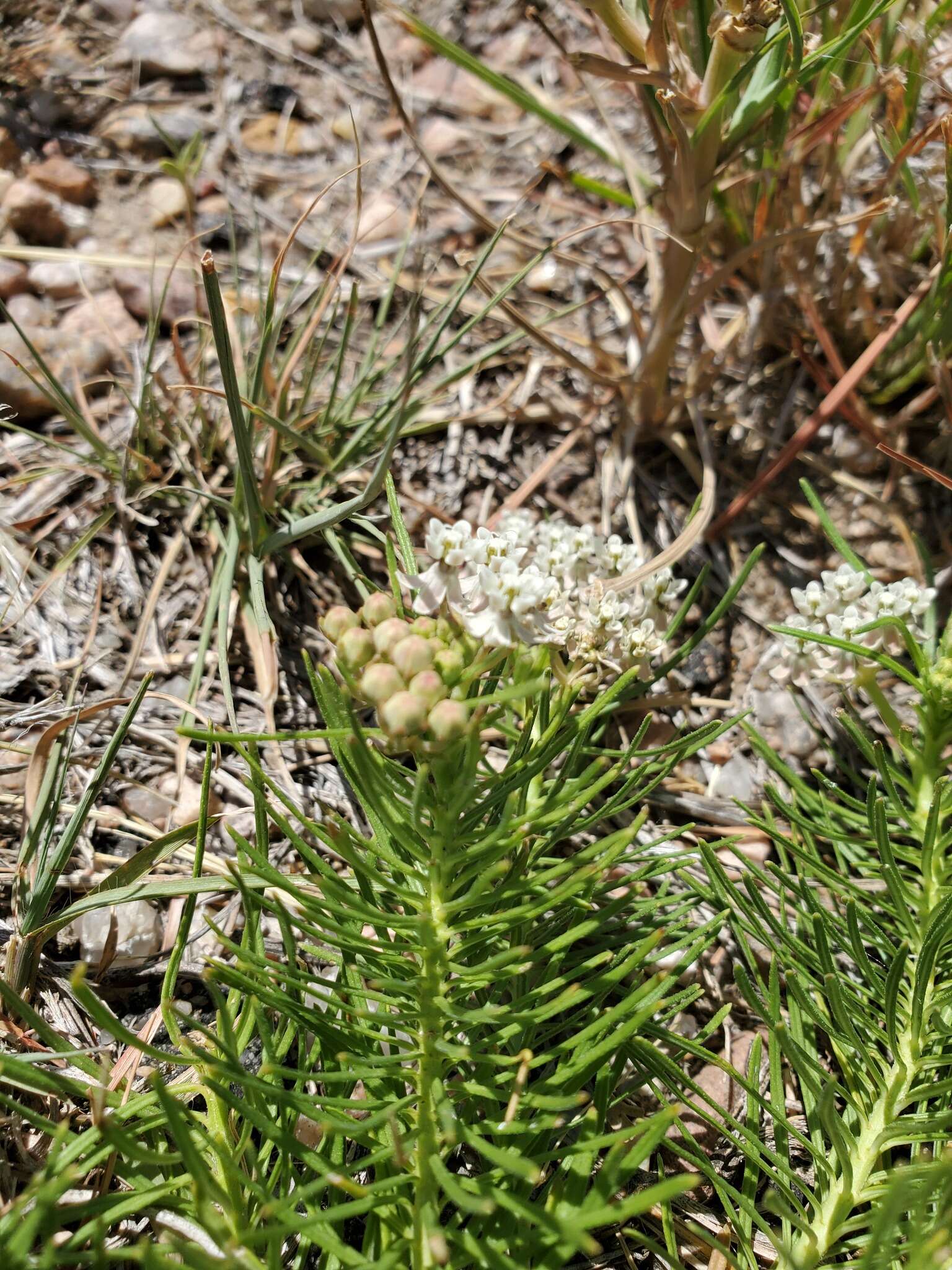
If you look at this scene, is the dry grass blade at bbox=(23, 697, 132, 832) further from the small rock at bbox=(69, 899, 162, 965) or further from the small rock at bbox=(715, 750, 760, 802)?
the small rock at bbox=(715, 750, 760, 802)

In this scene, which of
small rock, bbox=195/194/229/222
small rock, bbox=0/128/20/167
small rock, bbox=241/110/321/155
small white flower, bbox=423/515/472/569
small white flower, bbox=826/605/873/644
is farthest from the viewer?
small rock, bbox=241/110/321/155

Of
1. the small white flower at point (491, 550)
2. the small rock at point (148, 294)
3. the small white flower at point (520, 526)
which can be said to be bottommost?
the small white flower at point (520, 526)

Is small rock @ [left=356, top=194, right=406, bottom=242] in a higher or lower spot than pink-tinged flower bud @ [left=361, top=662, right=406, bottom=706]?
higher

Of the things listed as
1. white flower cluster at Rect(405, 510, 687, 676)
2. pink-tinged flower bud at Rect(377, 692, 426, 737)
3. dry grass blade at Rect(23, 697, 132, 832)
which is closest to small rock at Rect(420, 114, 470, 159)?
white flower cluster at Rect(405, 510, 687, 676)

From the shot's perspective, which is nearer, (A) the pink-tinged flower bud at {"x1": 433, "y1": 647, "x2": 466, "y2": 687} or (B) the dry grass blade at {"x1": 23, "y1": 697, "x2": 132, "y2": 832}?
(A) the pink-tinged flower bud at {"x1": 433, "y1": 647, "x2": 466, "y2": 687}

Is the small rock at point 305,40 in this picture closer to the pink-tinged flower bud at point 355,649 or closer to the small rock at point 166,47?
the small rock at point 166,47

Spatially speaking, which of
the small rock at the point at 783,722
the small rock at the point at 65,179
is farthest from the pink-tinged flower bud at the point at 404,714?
the small rock at the point at 65,179

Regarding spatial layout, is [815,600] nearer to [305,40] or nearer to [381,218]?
[381,218]

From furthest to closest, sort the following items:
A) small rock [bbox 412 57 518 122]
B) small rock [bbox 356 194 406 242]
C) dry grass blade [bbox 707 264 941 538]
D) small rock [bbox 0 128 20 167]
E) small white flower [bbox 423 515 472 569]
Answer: small rock [bbox 412 57 518 122] < small rock [bbox 356 194 406 242] < small rock [bbox 0 128 20 167] < dry grass blade [bbox 707 264 941 538] < small white flower [bbox 423 515 472 569]
